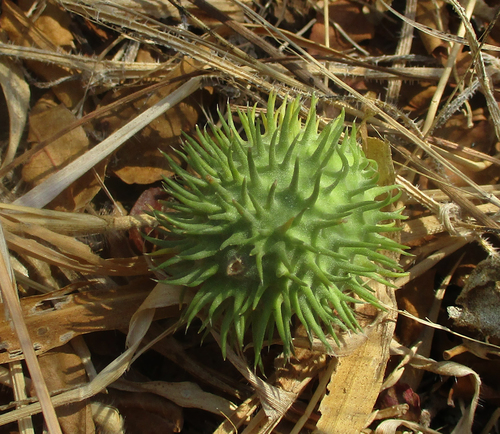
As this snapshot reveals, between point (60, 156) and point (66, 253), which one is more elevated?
point (60, 156)

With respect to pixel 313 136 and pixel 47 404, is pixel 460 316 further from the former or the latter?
pixel 47 404

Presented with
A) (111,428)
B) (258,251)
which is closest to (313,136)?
(258,251)

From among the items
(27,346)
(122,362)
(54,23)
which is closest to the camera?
(27,346)

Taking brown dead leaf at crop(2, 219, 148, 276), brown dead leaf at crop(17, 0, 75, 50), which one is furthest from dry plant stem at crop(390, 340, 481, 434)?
brown dead leaf at crop(17, 0, 75, 50)

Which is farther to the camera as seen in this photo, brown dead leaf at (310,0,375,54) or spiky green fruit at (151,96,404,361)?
brown dead leaf at (310,0,375,54)

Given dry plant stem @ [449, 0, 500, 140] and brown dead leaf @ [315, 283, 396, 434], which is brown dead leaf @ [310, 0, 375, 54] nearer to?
dry plant stem @ [449, 0, 500, 140]

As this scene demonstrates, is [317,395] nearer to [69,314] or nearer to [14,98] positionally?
[69,314]

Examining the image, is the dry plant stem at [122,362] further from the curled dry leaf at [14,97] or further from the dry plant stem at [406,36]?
the dry plant stem at [406,36]

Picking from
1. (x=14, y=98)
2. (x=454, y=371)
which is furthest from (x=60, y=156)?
(x=454, y=371)
